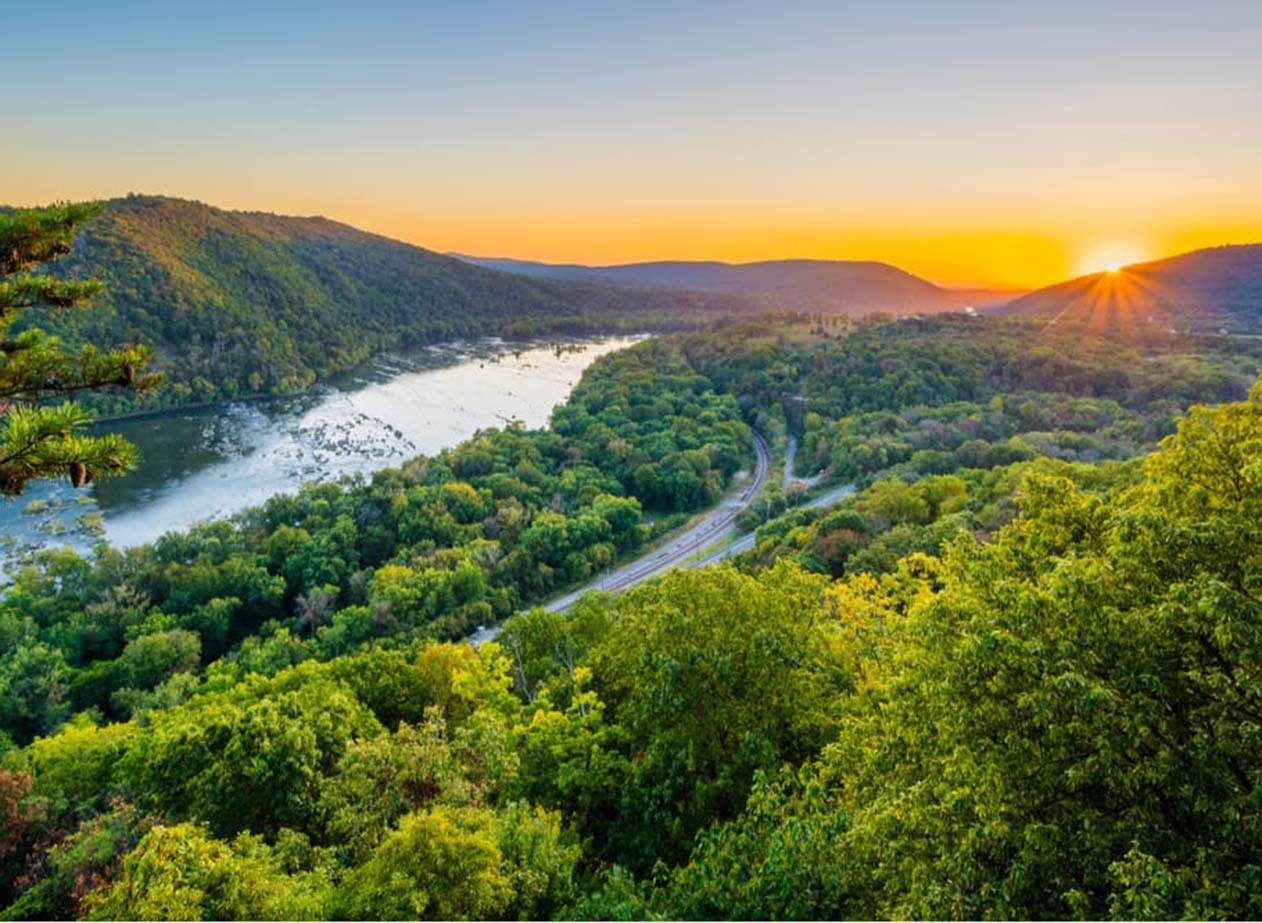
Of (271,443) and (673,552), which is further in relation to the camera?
(271,443)

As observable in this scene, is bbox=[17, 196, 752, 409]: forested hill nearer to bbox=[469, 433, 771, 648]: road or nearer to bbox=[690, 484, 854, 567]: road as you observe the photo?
bbox=[469, 433, 771, 648]: road

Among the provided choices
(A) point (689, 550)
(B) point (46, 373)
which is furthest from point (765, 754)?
(A) point (689, 550)

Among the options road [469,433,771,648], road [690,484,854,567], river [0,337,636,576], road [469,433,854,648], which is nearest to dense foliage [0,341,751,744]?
road [469,433,771,648]

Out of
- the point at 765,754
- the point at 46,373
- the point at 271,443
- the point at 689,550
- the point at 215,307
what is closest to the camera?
the point at 46,373

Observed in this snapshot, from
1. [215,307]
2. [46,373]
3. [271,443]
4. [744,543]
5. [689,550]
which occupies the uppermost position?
[215,307]

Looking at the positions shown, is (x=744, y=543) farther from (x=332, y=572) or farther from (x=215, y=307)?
(x=215, y=307)

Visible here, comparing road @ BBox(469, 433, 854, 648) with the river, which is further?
the river
